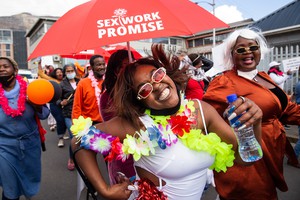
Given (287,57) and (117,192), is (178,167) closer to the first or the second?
(117,192)

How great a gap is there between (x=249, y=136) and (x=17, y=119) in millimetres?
2488

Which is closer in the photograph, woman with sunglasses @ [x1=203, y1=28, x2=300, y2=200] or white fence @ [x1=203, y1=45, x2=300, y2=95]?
woman with sunglasses @ [x1=203, y1=28, x2=300, y2=200]

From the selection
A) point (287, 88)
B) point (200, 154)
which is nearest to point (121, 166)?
point (200, 154)

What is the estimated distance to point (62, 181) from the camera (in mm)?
4559

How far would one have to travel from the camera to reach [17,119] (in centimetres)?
312

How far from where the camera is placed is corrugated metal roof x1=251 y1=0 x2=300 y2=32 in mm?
8587

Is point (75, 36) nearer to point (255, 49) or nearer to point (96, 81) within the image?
point (255, 49)

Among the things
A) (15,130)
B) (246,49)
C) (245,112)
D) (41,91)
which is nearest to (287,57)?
(246,49)

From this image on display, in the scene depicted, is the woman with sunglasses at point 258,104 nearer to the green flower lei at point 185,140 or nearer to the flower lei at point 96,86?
the green flower lei at point 185,140

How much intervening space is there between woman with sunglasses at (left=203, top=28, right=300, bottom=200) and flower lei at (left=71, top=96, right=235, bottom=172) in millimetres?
605

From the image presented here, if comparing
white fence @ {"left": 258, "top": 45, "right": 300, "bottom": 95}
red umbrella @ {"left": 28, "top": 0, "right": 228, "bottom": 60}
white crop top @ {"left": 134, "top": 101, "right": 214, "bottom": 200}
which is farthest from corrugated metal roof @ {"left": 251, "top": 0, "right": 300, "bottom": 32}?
white crop top @ {"left": 134, "top": 101, "right": 214, "bottom": 200}

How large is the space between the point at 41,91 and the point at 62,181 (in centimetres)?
229

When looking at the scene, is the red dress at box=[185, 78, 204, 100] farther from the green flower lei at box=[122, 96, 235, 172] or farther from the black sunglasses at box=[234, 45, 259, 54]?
the green flower lei at box=[122, 96, 235, 172]

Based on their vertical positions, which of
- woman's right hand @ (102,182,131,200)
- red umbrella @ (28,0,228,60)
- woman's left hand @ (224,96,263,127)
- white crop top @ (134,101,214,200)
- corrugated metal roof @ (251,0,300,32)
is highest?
corrugated metal roof @ (251,0,300,32)
